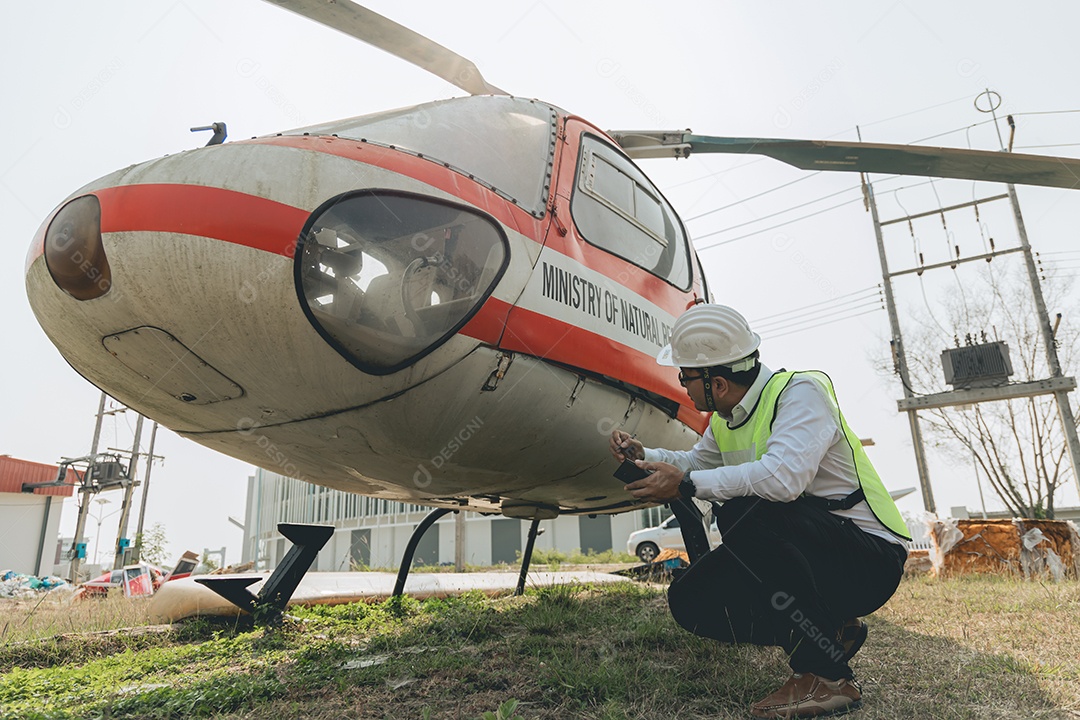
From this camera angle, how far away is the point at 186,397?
2762 millimetres

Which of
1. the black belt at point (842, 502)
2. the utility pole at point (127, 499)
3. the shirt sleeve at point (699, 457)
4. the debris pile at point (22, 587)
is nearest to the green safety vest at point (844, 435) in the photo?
the black belt at point (842, 502)

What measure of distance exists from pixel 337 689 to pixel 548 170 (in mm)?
2517

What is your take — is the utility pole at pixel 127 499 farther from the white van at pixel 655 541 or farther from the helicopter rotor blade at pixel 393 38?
the helicopter rotor blade at pixel 393 38

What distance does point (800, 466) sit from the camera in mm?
2400

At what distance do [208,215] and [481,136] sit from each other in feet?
4.63

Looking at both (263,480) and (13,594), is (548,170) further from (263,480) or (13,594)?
(263,480)

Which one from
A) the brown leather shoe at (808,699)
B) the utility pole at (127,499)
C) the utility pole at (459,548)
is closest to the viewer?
the brown leather shoe at (808,699)

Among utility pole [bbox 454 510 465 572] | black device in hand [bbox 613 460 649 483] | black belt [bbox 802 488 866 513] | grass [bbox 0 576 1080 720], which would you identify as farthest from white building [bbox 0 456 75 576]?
black belt [bbox 802 488 866 513]

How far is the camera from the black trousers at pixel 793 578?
7.55 ft

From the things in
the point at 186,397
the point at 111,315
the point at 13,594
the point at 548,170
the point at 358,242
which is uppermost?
the point at 548,170

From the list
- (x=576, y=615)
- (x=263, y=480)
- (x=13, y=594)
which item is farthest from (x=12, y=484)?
(x=576, y=615)

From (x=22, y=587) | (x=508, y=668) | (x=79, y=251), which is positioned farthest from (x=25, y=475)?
(x=508, y=668)

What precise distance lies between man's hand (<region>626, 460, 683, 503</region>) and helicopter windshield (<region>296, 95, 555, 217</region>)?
4.54 feet

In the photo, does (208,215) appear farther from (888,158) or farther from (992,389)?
(992,389)
